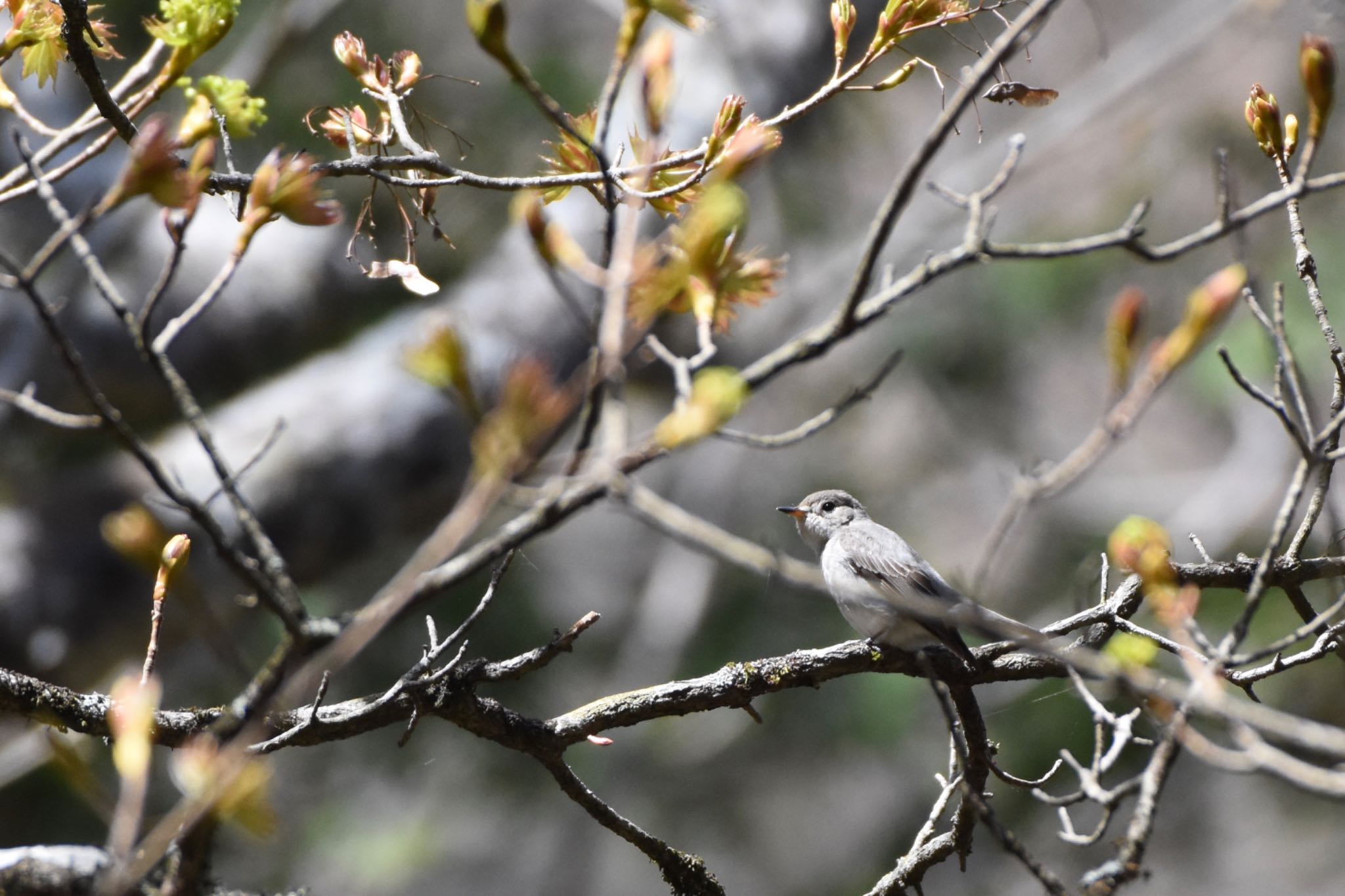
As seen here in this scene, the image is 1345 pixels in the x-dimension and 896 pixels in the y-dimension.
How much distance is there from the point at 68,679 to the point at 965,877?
4464mm

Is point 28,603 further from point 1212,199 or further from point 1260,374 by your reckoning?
point 1212,199

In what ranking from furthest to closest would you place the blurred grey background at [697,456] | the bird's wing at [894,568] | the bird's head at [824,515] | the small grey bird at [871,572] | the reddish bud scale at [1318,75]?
the blurred grey background at [697,456]
the bird's head at [824,515]
the bird's wing at [894,568]
the small grey bird at [871,572]
the reddish bud scale at [1318,75]

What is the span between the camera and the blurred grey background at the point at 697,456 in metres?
3.80

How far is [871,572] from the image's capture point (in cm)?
247

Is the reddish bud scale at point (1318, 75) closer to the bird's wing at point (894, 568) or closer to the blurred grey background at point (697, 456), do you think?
the bird's wing at point (894, 568)

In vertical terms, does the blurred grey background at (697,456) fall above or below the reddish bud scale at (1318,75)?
above

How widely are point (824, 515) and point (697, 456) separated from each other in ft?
12.1

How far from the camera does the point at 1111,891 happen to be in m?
0.92

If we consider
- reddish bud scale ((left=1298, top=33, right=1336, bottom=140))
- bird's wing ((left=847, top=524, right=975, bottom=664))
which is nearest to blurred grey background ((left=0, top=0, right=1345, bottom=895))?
bird's wing ((left=847, top=524, right=975, bottom=664))

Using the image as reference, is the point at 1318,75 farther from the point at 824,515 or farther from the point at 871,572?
the point at 824,515

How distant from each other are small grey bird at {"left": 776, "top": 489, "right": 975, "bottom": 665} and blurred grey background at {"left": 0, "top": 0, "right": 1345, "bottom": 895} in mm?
667

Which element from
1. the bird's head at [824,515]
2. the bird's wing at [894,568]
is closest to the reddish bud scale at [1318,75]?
the bird's wing at [894,568]

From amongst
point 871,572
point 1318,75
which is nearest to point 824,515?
point 871,572

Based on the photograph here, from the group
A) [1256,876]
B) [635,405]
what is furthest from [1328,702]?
[635,405]
